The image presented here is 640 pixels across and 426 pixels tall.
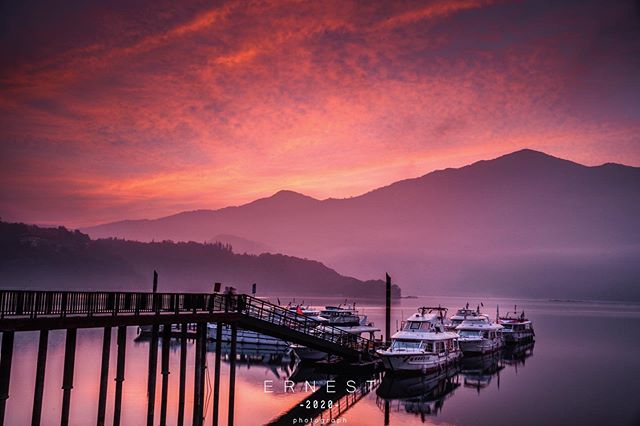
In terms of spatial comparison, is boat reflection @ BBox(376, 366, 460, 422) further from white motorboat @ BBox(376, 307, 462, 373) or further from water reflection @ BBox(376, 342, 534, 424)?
white motorboat @ BBox(376, 307, 462, 373)

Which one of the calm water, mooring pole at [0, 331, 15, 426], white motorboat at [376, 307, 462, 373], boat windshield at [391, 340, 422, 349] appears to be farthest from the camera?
boat windshield at [391, 340, 422, 349]

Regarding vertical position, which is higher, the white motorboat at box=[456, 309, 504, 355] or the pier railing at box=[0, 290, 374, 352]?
the pier railing at box=[0, 290, 374, 352]

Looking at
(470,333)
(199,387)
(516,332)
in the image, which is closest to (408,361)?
(199,387)

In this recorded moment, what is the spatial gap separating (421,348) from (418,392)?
767 cm

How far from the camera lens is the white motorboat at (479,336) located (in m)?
76.5

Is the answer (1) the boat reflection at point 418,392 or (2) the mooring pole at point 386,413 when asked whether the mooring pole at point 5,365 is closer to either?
(2) the mooring pole at point 386,413

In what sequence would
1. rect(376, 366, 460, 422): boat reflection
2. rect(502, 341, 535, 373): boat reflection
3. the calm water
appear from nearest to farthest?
the calm water, rect(376, 366, 460, 422): boat reflection, rect(502, 341, 535, 373): boat reflection

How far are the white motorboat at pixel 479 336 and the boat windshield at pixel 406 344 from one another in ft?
64.9

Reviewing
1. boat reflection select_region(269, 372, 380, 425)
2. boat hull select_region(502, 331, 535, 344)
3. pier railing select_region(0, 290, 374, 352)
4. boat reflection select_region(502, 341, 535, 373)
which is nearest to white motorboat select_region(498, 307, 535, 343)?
boat hull select_region(502, 331, 535, 344)

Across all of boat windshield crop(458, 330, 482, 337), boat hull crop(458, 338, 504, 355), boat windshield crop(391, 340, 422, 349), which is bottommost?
boat hull crop(458, 338, 504, 355)

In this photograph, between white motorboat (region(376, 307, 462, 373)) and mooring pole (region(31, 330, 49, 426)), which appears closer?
mooring pole (region(31, 330, 49, 426))

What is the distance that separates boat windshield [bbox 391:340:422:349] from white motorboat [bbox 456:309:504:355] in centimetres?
1979

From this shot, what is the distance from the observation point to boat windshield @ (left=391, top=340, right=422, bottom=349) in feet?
189

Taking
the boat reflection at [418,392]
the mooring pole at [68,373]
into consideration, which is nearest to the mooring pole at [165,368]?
the mooring pole at [68,373]
